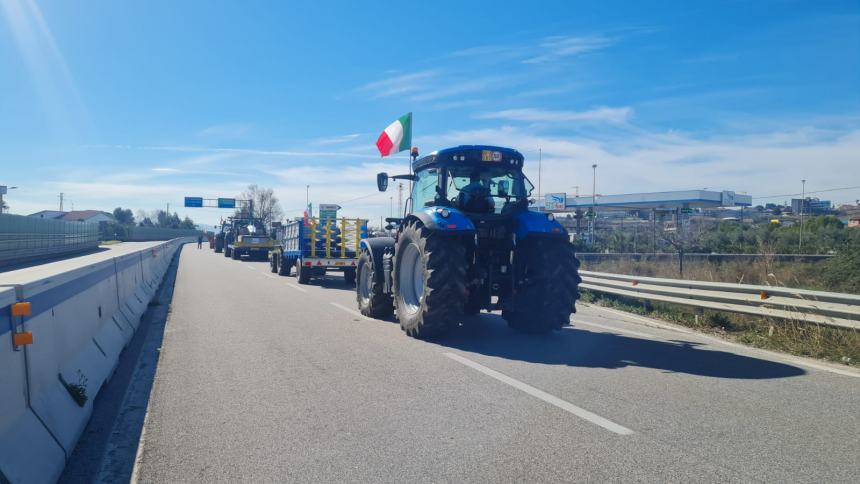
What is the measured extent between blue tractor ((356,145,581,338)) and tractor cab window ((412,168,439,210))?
0.06 feet

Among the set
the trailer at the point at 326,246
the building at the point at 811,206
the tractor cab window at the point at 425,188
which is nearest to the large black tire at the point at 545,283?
the tractor cab window at the point at 425,188

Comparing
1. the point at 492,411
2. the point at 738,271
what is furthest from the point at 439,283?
the point at 738,271

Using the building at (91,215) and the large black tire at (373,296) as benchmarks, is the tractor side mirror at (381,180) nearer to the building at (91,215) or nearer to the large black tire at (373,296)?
the large black tire at (373,296)

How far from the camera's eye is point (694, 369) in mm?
6535

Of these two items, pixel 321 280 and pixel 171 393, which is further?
pixel 321 280

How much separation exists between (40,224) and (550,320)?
A: 112 feet

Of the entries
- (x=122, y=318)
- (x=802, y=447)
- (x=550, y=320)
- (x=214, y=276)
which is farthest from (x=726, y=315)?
(x=214, y=276)

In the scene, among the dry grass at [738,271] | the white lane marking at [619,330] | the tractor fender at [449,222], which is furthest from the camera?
the dry grass at [738,271]

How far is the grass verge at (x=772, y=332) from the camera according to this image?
23.9 ft

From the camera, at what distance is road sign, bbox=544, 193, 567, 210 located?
52.0 metres

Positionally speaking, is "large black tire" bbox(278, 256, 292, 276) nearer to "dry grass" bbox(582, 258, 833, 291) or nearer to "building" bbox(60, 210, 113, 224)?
"dry grass" bbox(582, 258, 833, 291)

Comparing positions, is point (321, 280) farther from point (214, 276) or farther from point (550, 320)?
point (550, 320)

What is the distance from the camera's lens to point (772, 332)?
8.38 metres

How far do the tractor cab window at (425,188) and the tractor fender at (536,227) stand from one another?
144cm
